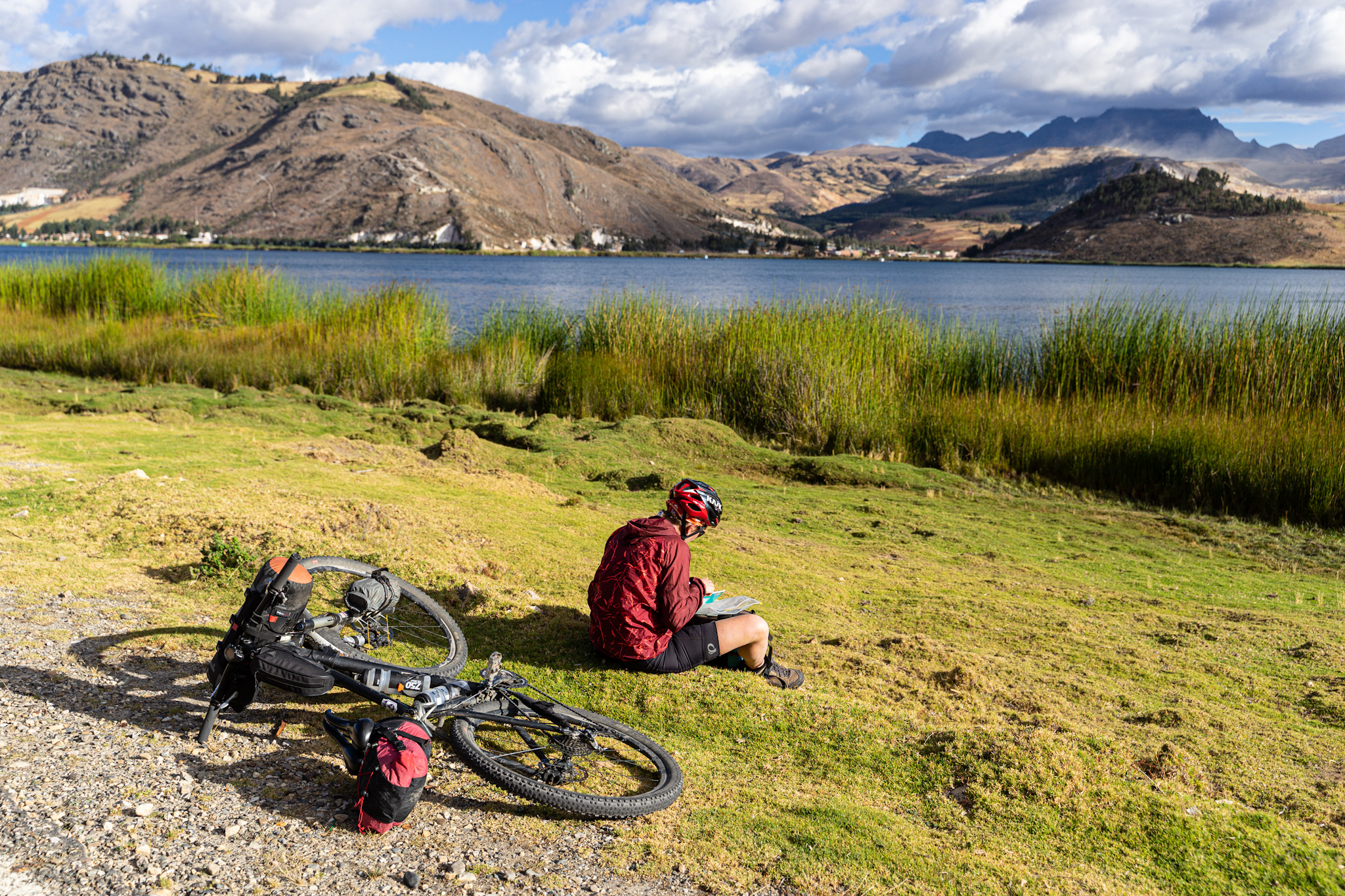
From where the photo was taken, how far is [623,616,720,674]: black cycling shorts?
439cm

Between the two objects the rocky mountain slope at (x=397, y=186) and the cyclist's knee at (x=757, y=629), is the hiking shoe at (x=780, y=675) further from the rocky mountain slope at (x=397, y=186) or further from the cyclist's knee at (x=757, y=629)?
the rocky mountain slope at (x=397, y=186)

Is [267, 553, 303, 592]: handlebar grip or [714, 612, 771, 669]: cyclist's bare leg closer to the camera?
[267, 553, 303, 592]: handlebar grip

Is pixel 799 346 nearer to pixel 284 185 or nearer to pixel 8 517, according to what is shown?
pixel 8 517

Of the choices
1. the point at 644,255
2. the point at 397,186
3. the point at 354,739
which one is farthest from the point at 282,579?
the point at 397,186

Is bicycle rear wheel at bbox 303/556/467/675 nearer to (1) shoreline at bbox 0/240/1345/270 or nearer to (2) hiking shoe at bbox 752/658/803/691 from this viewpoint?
(2) hiking shoe at bbox 752/658/803/691

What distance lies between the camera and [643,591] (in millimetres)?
4207

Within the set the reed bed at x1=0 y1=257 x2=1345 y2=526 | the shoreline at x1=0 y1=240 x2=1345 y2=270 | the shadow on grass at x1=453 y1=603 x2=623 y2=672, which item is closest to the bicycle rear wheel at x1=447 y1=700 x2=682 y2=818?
the shadow on grass at x1=453 y1=603 x2=623 y2=672

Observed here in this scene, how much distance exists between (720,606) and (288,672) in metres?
2.10

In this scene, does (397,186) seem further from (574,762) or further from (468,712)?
(574,762)

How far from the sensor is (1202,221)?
338 ft

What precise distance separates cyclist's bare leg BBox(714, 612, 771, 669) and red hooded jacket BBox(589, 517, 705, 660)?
21 centimetres

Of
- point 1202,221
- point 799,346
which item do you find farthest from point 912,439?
point 1202,221

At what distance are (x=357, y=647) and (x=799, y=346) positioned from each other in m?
11.0

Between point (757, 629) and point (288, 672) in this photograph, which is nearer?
point (288, 672)
